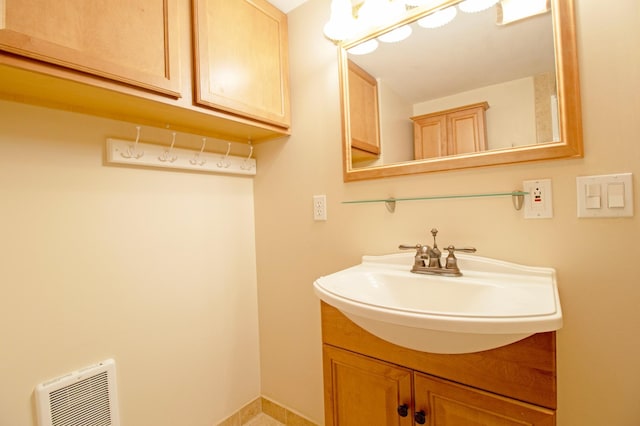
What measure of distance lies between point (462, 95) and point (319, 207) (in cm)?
76

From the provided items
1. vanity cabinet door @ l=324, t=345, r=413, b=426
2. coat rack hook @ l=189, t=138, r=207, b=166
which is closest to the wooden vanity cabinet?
vanity cabinet door @ l=324, t=345, r=413, b=426

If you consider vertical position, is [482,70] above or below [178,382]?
above

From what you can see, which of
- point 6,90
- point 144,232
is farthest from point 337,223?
point 6,90

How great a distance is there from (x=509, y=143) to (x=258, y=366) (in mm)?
1673

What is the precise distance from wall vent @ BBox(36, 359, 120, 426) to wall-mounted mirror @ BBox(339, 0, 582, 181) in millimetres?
1257

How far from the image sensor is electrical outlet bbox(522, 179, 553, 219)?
92 centimetres

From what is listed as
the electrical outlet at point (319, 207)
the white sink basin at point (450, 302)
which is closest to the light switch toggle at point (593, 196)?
the white sink basin at point (450, 302)

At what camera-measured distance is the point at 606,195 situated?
2.77 feet

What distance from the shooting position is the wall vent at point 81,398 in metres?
0.98

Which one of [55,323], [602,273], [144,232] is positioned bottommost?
[55,323]

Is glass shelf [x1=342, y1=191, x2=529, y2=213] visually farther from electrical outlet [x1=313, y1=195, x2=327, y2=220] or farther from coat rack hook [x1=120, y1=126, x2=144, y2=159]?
coat rack hook [x1=120, y1=126, x2=144, y2=159]

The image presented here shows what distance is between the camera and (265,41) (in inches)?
55.8

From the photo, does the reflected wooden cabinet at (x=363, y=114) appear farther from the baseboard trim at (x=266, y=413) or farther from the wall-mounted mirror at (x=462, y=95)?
the baseboard trim at (x=266, y=413)

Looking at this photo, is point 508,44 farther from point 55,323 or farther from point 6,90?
point 55,323
